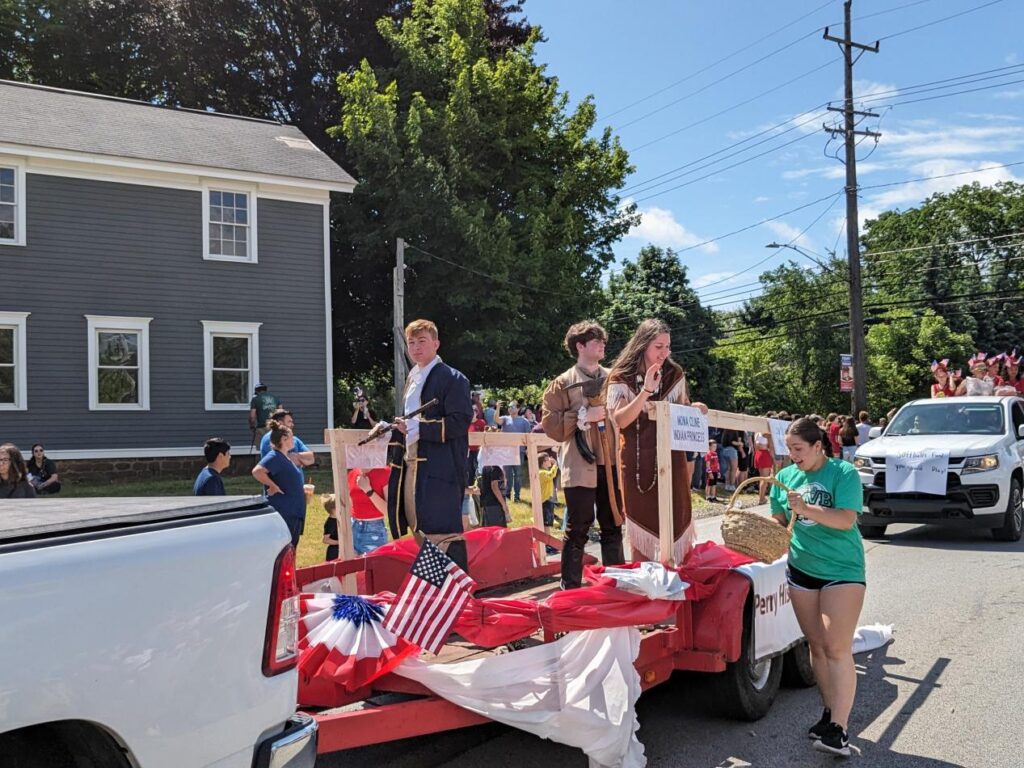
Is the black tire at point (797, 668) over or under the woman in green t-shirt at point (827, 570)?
under

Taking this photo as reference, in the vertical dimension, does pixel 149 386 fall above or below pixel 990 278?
below

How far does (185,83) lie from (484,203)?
13.5m

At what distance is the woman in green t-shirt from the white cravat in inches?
84.1

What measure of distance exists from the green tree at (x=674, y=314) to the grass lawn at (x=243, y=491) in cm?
2529

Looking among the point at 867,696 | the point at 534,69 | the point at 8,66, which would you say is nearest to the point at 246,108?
the point at 8,66

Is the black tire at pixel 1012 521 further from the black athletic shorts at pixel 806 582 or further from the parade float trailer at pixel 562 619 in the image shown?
the black athletic shorts at pixel 806 582

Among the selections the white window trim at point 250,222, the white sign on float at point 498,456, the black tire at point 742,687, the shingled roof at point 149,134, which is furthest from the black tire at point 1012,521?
the white window trim at point 250,222

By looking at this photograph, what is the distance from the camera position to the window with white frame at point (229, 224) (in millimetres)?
20797

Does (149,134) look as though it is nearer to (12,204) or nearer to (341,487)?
(12,204)

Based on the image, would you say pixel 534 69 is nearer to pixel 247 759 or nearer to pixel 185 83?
pixel 185 83

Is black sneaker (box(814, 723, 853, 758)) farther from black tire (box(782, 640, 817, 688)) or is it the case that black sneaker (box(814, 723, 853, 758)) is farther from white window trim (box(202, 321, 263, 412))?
white window trim (box(202, 321, 263, 412))

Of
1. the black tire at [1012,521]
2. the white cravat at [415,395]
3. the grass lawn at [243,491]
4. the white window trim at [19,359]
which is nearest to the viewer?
the white cravat at [415,395]

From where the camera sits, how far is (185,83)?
32.0 metres

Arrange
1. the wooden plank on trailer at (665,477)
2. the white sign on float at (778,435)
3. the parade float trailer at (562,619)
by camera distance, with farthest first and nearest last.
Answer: the white sign on float at (778,435), the wooden plank on trailer at (665,477), the parade float trailer at (562,619)
